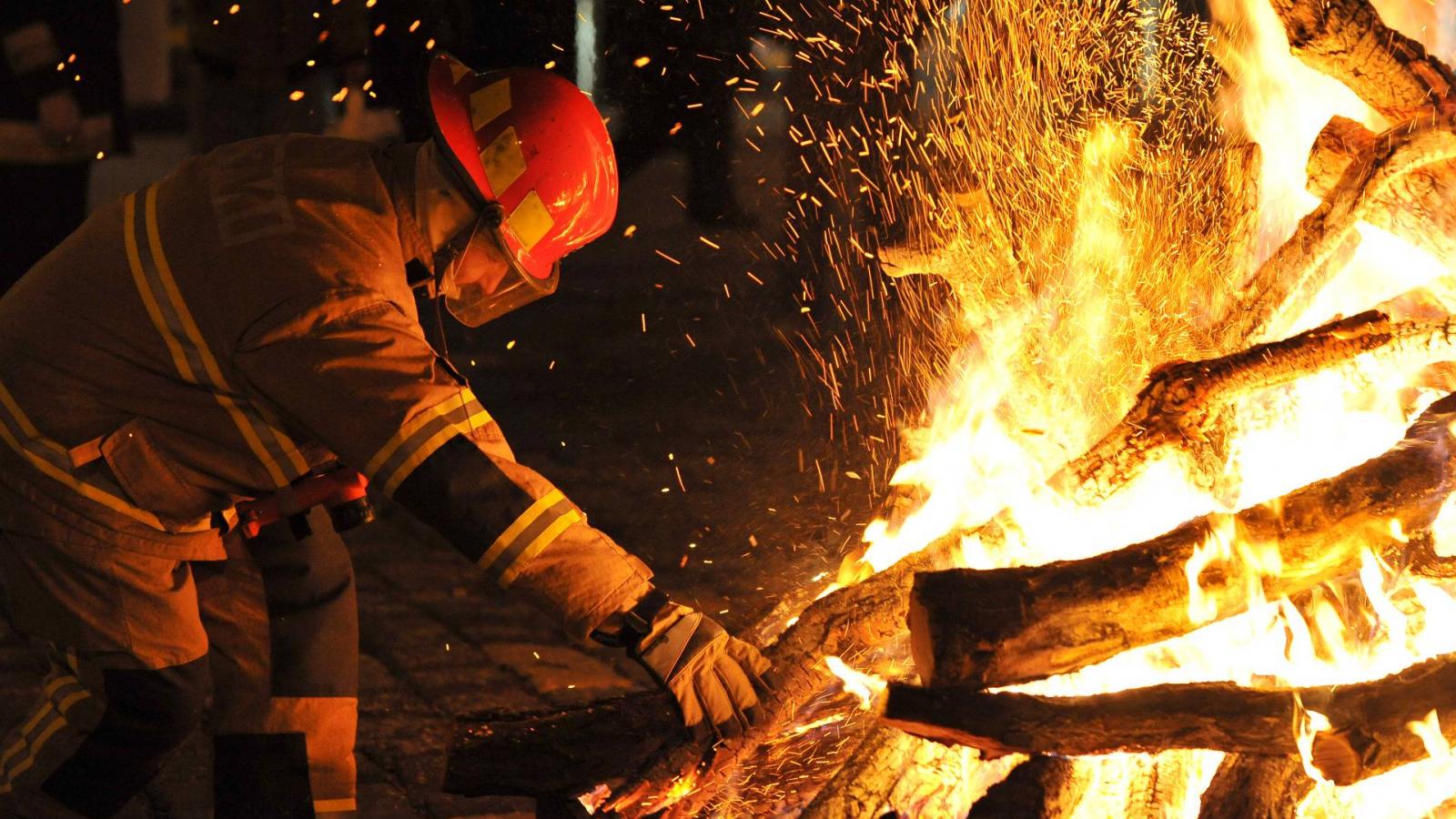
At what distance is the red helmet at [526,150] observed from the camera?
116 inches

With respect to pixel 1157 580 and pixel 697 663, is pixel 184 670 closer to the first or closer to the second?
pixel 697 663

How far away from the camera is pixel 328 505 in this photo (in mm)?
3229

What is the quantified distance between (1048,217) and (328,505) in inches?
115

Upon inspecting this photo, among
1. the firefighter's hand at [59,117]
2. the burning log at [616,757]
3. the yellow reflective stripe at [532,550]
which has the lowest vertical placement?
the firefighter's hand at [59,117]

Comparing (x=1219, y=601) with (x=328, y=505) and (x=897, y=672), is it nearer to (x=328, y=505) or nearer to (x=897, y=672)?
(x=897, y=672)

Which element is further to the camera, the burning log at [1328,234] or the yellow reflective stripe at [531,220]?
the burning log at [1328,234]

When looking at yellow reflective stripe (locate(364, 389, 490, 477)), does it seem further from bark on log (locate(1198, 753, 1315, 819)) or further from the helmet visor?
bark on log (locate(1198, 753, 1315, 819))

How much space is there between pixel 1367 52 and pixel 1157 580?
1590 millimetres

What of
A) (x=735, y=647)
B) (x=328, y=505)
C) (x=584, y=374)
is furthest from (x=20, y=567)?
(x=584, y=374)

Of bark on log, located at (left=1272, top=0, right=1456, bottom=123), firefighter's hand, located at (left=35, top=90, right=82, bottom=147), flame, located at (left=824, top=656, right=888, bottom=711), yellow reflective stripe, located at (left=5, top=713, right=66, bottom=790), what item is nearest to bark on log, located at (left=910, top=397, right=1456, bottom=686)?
flame, located at (left=824, top=656, right=888, bottom=711)

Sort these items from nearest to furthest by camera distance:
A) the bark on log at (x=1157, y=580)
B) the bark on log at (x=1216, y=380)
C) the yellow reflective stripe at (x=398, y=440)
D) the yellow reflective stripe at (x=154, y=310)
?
the yellow reflective stripe at (x=398, y=440), the bark on log at (x=1157, y=580), the yellow reflective stripe at (x=154, y=310), the bark on log at (x=1216, y=380)

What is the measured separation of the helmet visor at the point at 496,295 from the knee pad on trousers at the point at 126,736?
3.32 ft

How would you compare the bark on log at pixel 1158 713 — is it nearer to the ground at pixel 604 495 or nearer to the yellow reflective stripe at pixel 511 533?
the yellow reflective stripe at pixel 511 533

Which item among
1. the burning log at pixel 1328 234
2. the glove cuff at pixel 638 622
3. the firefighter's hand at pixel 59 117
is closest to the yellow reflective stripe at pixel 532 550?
the glove cuff at pixel 638 622
